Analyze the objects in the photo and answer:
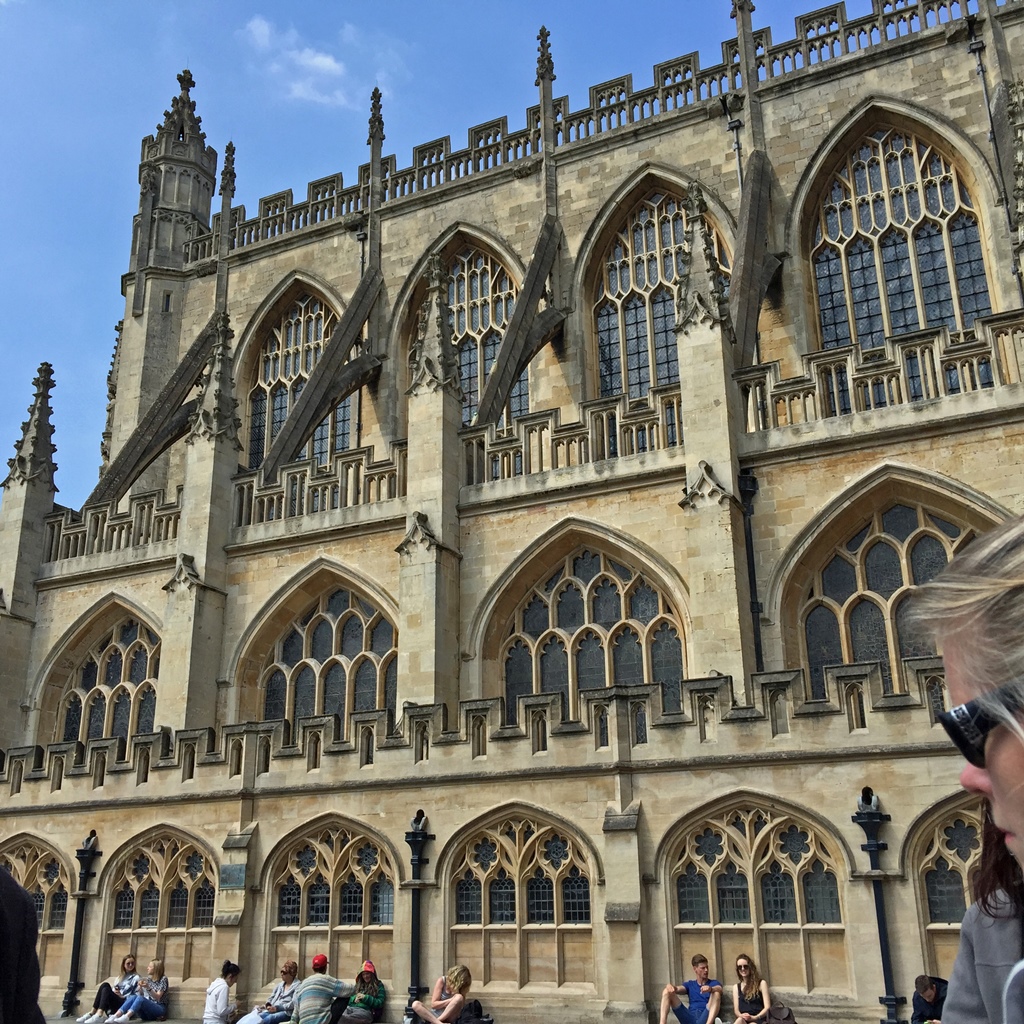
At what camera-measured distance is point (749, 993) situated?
9664mm

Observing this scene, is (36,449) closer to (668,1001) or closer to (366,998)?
(366,998)

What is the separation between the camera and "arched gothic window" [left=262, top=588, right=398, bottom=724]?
58.9ft

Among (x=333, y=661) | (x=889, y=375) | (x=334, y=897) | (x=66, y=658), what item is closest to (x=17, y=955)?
(x=334, y=897)

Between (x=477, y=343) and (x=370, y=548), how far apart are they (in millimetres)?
6400

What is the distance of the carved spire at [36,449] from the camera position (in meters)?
20.9

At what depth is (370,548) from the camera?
1797 centimetres

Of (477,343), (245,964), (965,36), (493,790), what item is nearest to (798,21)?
(965,36)

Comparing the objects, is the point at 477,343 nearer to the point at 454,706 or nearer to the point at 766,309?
the point at 766,309

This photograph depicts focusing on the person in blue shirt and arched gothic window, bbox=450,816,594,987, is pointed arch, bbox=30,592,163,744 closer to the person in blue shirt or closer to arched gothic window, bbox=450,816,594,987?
arched gothic window, bbox=450,816,594,987

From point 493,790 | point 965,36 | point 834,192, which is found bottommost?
point 493,790

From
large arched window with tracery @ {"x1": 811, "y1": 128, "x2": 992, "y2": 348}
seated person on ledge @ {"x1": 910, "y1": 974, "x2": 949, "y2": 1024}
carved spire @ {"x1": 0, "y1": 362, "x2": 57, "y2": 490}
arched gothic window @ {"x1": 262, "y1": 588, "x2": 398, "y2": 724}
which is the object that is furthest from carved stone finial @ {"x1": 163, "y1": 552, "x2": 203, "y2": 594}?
seated person on ledge @ {"x1": 910, "y1": 974, "x2": 949, "y2": 1024}

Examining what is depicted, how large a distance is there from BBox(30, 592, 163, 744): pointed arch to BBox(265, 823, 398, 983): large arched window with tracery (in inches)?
335

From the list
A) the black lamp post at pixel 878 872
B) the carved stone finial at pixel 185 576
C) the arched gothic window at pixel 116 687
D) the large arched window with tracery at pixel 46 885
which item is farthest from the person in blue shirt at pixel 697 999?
the arched gothic window at pixel 116 687

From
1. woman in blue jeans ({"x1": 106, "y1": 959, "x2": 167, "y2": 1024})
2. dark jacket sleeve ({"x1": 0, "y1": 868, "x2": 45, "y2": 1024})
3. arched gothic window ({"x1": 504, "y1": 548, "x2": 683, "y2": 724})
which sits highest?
arched gothic window ({"x1": 504, "y1": 548, "x2": 683, "y2": 724})
